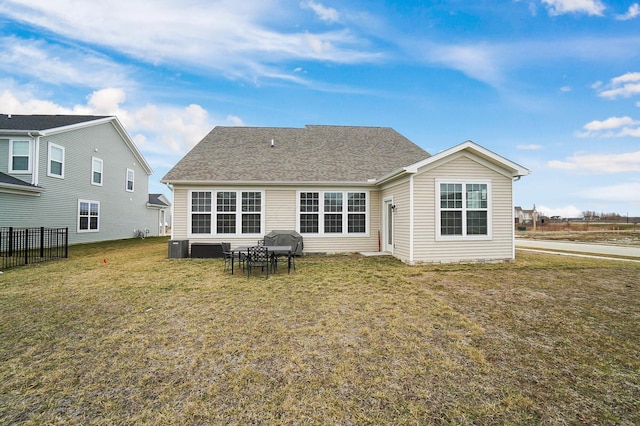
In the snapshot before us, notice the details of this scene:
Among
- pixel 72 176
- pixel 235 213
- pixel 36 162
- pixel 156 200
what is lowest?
pixel 235 213

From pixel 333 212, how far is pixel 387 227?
98.2 inches

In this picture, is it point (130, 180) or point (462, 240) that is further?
point (130, 180)

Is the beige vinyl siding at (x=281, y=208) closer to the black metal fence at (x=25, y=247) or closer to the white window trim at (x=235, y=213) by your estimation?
the white window trim at (x=235, y=213)

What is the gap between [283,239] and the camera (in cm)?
1189

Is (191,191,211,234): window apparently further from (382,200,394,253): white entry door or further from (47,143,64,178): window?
(47,143,64,178): window

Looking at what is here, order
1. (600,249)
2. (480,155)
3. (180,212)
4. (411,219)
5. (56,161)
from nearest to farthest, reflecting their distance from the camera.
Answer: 1. (411,219)
2. (480,155)
3. (180,212)
4. (600,249)
5. (56,161)

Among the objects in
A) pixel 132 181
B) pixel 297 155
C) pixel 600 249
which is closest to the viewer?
pixel 297 155

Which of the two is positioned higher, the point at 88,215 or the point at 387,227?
the point at 88,215

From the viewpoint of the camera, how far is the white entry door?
1230 cm

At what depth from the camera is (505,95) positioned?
55.7 feet

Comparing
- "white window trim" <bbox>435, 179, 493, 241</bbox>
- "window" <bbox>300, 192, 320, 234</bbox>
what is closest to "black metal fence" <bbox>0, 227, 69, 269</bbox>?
"window" <bbox>300, 192, 320, 234</bbox>

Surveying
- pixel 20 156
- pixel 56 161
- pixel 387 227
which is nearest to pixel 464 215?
pixel 387 227

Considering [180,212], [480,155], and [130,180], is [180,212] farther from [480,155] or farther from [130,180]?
[130,180]

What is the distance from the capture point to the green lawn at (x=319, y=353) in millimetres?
2691
